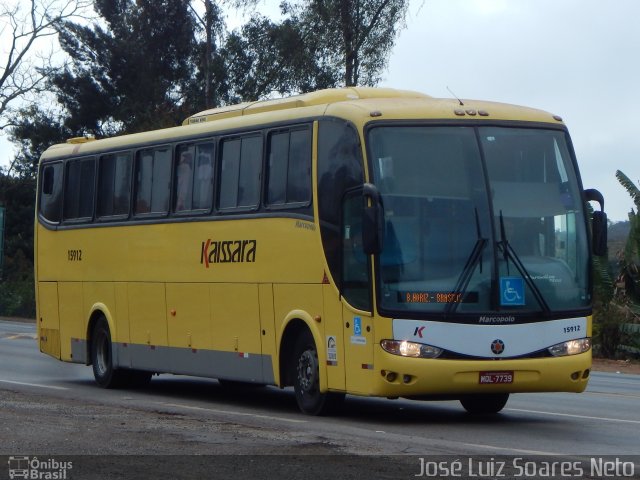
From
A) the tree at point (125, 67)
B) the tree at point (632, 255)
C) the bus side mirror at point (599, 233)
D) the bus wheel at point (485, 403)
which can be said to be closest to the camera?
the bus side mirror at point (599, 233)

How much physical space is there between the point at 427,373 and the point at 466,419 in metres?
1.74

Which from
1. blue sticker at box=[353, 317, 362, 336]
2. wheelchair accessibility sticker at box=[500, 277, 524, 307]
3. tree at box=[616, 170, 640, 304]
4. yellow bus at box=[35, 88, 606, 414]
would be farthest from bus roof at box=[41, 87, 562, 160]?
tree at box=[616, 170, 640, 304]

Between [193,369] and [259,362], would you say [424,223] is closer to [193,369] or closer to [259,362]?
[259,362]

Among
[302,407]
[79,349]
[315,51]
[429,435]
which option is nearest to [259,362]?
[302,407]

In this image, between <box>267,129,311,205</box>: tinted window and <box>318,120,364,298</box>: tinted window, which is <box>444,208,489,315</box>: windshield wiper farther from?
<box>267,129,311,205</box>: tinted window

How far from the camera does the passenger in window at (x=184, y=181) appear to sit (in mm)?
18172

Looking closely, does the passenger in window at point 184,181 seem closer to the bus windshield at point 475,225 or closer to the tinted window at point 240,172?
the tinted window at point 240,172

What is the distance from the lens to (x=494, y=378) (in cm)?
1405

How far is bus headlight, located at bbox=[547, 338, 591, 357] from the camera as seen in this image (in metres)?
14.4

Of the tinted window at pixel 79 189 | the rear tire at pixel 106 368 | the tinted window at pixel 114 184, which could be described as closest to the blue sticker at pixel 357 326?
the tinted window at pixel 114 184

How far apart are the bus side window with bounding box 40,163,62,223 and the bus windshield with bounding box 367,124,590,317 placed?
30.1 ft

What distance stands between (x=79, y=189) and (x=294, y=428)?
910 centimetres

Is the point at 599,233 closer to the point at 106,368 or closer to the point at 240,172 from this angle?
the point at 240,172

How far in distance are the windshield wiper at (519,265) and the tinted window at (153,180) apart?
5976 mm
